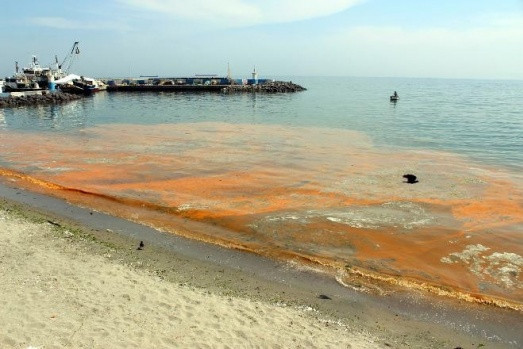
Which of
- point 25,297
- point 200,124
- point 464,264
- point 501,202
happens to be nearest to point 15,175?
point 25,297

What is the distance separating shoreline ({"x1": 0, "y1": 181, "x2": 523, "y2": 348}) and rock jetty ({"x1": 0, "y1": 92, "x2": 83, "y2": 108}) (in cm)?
5103

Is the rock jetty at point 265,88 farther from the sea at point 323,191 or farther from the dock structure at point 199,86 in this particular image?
the sea at point 323,191

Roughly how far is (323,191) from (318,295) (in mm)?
8585

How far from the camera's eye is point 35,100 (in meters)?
59.1

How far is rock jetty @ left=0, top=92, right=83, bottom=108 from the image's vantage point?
178ft

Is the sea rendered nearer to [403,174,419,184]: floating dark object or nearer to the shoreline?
[403,174,419,184]: floating dark object

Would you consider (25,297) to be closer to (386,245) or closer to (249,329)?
(249,329)

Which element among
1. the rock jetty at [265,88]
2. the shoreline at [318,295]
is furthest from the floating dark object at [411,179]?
the rock jetty at [265,88]

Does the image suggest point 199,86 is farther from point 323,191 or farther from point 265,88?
point 323,191

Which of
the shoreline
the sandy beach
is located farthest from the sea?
the sandy beach

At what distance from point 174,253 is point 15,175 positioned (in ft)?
40.2

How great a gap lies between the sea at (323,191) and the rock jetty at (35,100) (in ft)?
66.6

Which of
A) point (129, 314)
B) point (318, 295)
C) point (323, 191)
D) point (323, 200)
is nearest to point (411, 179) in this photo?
point (323, 191)

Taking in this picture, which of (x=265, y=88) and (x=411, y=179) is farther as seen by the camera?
(x=265, y=88)
